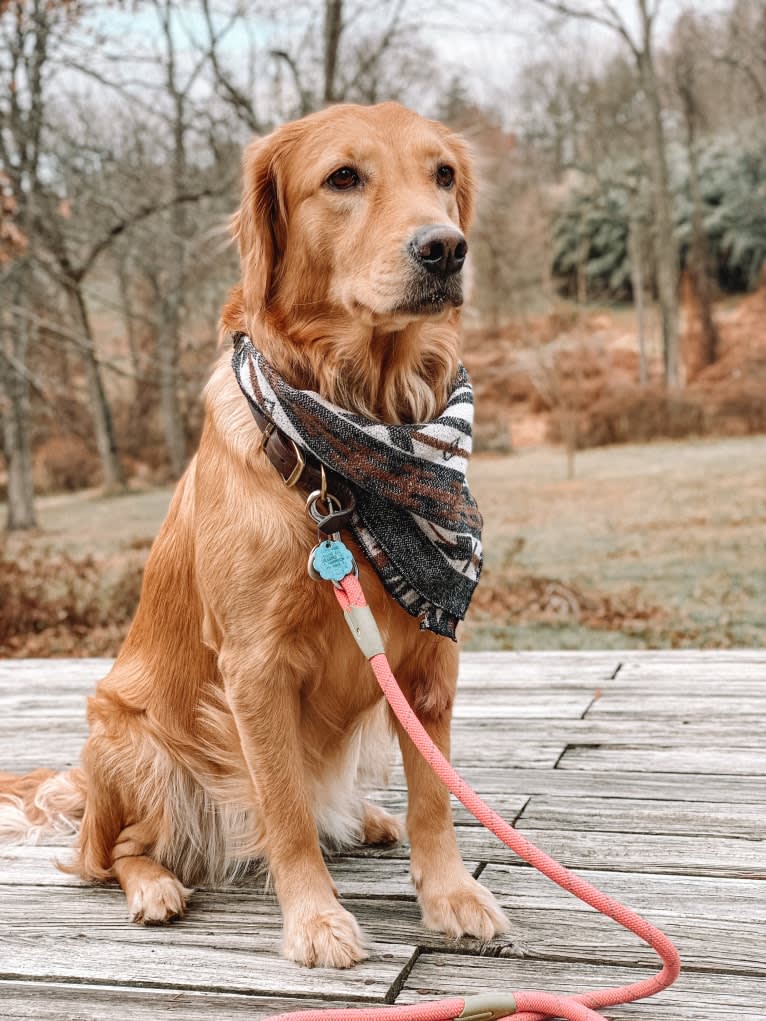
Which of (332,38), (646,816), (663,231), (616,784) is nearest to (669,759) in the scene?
(616,784)

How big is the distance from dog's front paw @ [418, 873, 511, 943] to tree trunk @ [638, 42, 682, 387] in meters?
8.16

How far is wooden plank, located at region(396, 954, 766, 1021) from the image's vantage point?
1.56m

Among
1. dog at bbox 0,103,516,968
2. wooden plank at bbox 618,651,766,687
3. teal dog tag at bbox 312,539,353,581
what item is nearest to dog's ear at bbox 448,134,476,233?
dog at bbox 0,103,516,968

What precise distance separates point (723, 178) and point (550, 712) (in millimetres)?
8473

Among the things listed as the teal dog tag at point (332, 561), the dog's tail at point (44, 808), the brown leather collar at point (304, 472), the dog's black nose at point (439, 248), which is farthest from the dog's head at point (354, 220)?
the dog's tail at point (44, 808)

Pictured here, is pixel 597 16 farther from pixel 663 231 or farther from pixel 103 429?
pixel 103 429

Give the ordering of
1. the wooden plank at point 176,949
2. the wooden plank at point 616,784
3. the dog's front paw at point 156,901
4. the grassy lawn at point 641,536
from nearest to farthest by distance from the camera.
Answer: the wooden plank at point 176,949
the dog's front paw at point 156,901
the wooden plank at point 616,784
the grassy lawn at point 641,536

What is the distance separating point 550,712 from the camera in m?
3.27

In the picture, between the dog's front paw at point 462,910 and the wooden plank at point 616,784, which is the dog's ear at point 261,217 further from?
the wooden plank at point 616,784

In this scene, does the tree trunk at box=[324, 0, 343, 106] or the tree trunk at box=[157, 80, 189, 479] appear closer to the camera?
the tree trunk at box=[324, 0, 343, 106]

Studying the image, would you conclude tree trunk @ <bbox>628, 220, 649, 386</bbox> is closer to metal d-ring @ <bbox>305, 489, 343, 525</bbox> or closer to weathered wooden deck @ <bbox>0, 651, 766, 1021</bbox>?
weathered wooden deck @ <bbox>0, 651, 766, 1021</bbox>

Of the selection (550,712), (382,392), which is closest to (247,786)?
(382,392)

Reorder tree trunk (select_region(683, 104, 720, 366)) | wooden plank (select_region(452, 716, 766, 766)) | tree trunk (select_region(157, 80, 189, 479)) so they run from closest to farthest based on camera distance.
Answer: wooden plank (select_region(452, 716, 766, 766)) < tree trunk (select_region(157, 80, 189, 479)) < tree trunk (select_region(683, 104, 720, 366))

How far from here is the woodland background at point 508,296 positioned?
703cm
